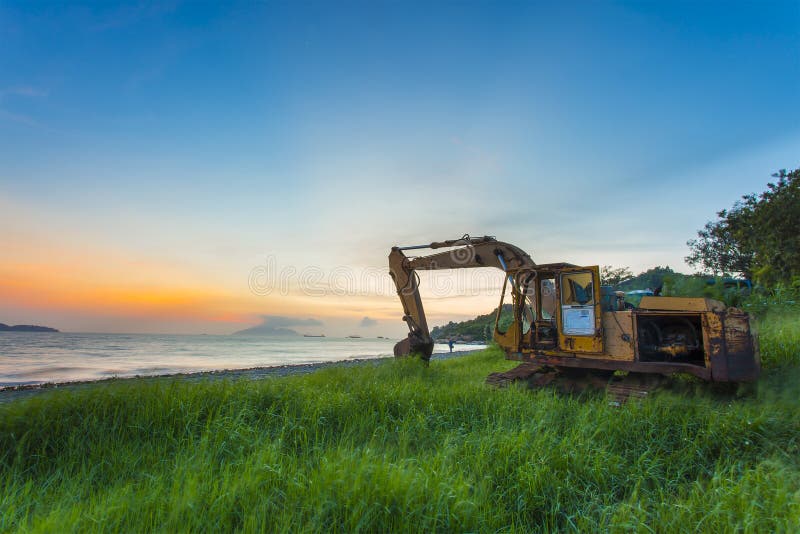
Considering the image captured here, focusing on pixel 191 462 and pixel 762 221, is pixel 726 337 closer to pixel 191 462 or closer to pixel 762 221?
pixel 191 462

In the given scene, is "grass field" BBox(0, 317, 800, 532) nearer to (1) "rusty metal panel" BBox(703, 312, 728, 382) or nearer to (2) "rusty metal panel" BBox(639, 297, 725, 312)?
(1) "rusty metal panel" BBox(703, 312, 728, 382)

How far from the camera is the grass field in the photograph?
3021 millimetres

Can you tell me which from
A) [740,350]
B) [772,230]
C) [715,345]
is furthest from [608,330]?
[772,230]

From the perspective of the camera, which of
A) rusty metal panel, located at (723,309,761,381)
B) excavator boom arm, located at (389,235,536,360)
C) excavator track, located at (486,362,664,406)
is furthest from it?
excavator boom arm, located at (389,235,536,360)

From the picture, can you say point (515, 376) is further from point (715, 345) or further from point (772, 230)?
point (772, 230)

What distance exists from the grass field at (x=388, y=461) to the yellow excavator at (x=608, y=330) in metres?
0.71

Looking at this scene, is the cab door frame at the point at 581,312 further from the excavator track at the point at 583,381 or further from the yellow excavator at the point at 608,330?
the excavator track at the point at 583,381

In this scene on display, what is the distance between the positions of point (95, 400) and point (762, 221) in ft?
77.5

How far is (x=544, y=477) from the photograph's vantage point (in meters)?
3.75

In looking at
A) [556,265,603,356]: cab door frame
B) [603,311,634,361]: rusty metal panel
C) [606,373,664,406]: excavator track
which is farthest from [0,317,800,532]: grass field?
[556,265,603,356]: cab door frame

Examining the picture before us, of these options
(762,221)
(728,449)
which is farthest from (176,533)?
(762,221)

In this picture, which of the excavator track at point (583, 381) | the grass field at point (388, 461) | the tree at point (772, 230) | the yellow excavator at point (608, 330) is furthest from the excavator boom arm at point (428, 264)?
the tree at point (772, 230)

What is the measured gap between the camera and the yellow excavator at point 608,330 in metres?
6.50

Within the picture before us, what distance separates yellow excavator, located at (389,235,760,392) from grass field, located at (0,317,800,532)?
71 centimetres
